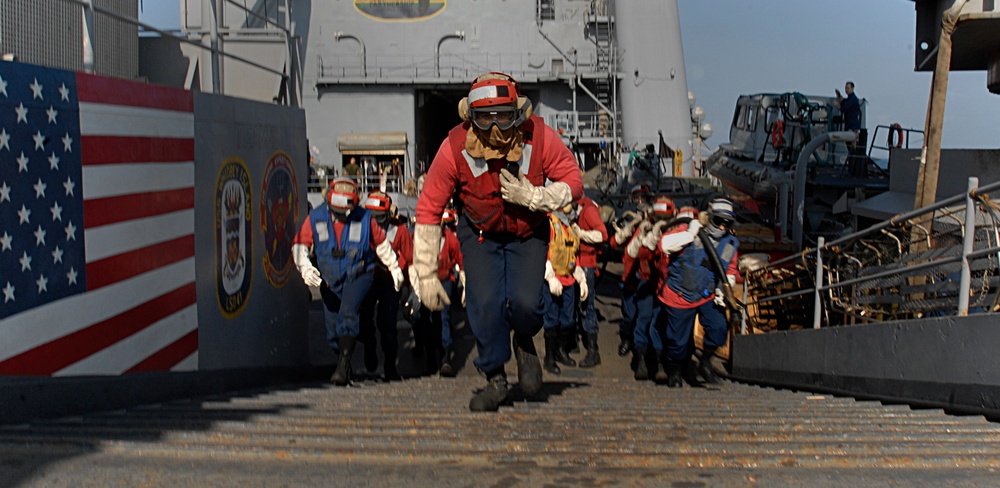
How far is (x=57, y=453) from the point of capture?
12.7ft

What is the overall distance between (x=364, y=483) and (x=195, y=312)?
484cm

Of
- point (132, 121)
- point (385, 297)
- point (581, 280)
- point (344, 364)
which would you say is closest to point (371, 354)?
point (385, 297)

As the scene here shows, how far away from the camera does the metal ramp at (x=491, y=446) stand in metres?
3.63

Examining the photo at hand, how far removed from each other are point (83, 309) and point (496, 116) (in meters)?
2.73

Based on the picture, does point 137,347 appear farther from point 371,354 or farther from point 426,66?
point 426,66

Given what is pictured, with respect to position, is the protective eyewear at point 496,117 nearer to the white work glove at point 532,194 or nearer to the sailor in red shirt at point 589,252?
the white work glove at point 532,194

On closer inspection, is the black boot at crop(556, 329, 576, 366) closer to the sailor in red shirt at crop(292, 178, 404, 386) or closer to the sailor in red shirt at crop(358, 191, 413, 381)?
the sailor in red shirt at crop(358, 191, 413, 381)

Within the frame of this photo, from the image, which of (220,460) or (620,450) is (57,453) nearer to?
(220,460)

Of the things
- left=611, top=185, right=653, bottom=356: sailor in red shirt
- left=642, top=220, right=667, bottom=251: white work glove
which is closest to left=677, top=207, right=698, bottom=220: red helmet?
left=642, top=220, right=667, bottom=251: white work glove

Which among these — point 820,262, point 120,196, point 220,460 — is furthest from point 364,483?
point 820,262

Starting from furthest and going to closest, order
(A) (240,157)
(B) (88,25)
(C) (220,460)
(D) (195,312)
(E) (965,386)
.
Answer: (A) (240,157) < (D) (195,312) < (B) (88,25) < (E) (965,386) < (C) (220,460)

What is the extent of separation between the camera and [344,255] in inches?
364

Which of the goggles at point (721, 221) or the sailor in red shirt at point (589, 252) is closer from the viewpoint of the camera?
the goggles at point (721, 221)

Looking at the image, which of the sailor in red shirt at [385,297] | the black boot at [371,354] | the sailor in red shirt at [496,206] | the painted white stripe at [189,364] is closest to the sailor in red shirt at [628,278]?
the sailor in red shirt at [385,297]
